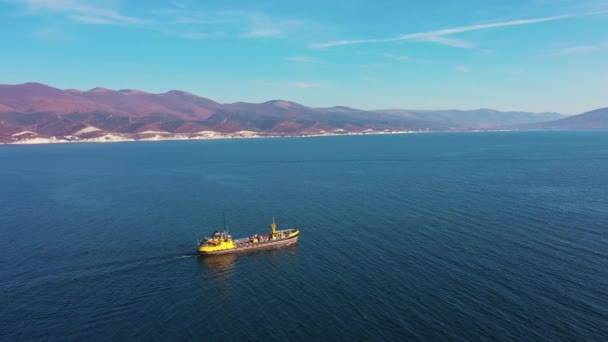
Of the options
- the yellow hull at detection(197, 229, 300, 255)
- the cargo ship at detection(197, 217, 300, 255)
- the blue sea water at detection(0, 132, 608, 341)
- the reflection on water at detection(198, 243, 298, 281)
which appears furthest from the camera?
the cargo ship at detection(197, 217, 300, 255)

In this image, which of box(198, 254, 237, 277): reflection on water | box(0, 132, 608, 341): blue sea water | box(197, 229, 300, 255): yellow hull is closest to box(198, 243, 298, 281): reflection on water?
box(198, 254, 237, 277): reflection on water

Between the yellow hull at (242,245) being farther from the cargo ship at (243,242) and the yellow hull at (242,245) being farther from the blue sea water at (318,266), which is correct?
the blue sea water at (318,266)

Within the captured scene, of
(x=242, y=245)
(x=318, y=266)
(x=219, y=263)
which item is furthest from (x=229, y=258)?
(x=318, y=266)

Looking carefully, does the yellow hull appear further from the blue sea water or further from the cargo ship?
the blue sea water

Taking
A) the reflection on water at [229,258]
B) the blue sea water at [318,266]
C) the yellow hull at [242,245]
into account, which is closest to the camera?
the blue sea water at [318,266]

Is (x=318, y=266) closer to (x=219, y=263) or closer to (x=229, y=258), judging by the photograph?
(x=229, y=258)

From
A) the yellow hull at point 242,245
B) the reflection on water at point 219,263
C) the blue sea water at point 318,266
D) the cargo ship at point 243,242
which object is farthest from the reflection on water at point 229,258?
the cargo ship at point 243,242
